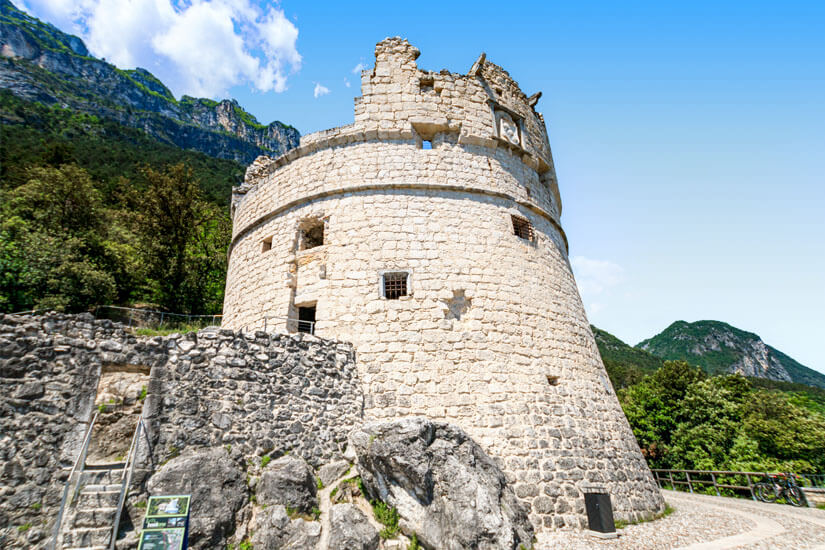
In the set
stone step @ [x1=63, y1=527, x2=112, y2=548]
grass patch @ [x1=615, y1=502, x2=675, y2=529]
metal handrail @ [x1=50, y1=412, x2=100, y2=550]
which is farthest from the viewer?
grass patch @ [x1=615, y1=502, x2=675, y2=529]

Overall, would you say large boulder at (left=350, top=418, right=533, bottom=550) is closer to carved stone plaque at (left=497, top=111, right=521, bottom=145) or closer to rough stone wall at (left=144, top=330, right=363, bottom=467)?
rough stone wall at (left=144, top=330, right=363, bottom=467)

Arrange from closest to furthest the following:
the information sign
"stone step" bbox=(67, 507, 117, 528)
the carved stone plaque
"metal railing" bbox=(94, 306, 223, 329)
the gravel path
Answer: the information sign < "stone step" bbox=(67, 507, 117, 528) < the gravel path < "metal railing" bbox=(94, 306, 223, 329) < the carved stone plaque

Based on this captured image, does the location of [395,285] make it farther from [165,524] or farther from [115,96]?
[115,96]

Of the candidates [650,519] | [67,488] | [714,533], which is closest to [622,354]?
[650,519]

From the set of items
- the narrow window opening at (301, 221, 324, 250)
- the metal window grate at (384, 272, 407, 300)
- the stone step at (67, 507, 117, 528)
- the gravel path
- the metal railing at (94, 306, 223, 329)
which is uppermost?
the narrow window opening at (301, 221, 324, 250)

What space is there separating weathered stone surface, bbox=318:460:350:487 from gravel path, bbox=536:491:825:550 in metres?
3.42

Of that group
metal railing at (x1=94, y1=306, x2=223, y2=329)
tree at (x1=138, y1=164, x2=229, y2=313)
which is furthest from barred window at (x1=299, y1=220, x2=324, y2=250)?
tree at (x1=138, y1=164, x2=229, y2=313)

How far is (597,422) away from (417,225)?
6.06 metres

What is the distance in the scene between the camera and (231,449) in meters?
6.49

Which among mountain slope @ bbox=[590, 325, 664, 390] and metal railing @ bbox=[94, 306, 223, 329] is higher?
mountain slope @ bbox=[590, 325, 664, 390]

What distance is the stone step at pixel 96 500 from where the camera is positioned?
5332 mm

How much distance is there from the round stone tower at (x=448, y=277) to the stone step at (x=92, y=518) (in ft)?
13.9

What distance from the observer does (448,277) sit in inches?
373

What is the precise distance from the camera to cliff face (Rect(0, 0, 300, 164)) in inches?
2345
